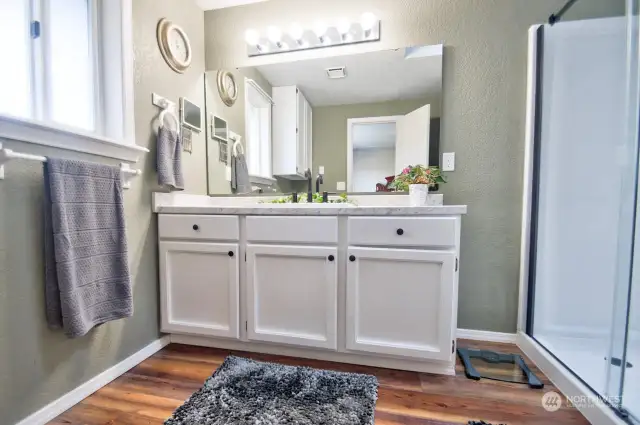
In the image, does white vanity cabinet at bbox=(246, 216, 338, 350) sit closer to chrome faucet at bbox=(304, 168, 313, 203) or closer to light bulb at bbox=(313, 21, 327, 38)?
chrome faucet at bbox=(304, 168, 313, 203)

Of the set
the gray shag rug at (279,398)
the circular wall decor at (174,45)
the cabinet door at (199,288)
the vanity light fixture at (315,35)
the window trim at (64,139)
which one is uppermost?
the vanity light fixture at (315,35)

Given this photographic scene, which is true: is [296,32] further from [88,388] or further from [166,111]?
[88,388]

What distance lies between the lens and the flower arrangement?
1.65 metres

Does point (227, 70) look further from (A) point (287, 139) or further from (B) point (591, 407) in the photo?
(B) point (591, 407)

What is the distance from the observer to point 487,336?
5.70 feet

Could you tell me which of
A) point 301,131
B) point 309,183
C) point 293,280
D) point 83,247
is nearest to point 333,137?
point 301,131

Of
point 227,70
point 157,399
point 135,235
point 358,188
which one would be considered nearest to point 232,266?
point 135,235

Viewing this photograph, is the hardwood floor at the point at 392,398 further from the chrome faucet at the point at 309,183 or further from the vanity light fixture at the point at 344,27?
the vanity light fixture at the point at 344,27

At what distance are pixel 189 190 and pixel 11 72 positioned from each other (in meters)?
0.93

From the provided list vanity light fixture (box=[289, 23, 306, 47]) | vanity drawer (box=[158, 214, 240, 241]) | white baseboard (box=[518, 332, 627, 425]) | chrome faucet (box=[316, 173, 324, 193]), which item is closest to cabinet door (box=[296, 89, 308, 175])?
chrome faucet (box=[316, 173, 324, 193])

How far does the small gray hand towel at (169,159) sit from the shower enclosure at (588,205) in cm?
206

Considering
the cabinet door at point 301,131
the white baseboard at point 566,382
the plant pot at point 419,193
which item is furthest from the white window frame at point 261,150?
the white baseboard at point 566,382

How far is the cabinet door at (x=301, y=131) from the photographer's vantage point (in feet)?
6.40

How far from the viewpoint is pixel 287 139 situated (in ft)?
6.53
